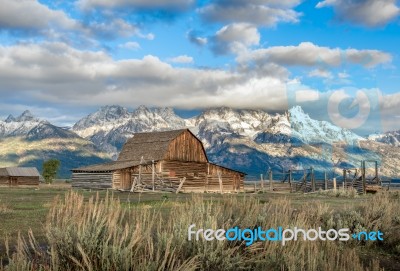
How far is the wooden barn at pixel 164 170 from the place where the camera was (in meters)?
46.0

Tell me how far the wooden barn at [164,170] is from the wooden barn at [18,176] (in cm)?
3420

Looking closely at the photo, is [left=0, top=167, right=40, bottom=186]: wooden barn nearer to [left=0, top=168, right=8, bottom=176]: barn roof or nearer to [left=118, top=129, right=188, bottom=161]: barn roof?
[left=0, top=168, right=8, bottom=176]: barn roof

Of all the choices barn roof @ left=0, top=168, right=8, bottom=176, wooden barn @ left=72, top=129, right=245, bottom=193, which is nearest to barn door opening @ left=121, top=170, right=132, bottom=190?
wooden barn @ left=72, top=129, right=245, bottom=193

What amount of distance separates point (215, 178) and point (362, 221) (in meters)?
39.3

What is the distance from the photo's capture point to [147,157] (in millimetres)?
50938

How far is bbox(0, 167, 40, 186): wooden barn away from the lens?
8175 centimetres

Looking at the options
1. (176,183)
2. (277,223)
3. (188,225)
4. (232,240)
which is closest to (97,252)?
(188,225)

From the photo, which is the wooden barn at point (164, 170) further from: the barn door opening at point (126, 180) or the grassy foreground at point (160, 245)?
the grassy foreground at point (160, 245)

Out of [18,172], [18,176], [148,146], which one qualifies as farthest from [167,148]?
[18,172]

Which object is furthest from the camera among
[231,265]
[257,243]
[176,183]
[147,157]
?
[147,157]

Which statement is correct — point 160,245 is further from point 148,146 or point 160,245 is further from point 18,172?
point 18,172

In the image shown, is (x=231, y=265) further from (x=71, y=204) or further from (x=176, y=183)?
(x=176, y=183)

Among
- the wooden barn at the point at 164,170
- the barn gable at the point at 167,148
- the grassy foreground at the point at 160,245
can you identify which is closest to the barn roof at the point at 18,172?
the wooden barn at the point at 164,170

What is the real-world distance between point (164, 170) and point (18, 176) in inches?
1774
